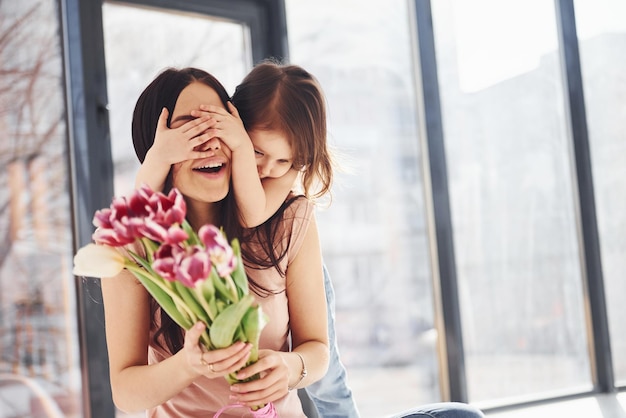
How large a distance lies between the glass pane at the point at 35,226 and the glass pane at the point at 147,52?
0.19m

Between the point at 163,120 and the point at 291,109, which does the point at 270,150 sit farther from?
the point at 163,120

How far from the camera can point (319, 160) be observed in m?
1.42

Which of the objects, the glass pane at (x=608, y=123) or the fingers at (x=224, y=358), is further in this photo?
the glass pane at (x=608, y=123)

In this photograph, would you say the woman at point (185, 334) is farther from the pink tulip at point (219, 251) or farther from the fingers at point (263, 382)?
the pink tulip at point (219, 251)

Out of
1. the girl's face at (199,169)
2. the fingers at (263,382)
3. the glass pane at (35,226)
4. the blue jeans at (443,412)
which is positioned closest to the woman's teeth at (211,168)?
the girl's face at (199,169)

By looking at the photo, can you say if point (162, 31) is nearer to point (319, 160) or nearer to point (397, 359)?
point (319, 160)

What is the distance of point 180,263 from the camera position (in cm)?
81

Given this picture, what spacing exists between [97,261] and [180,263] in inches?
5.0

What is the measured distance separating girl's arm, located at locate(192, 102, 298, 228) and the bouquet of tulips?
0.34 m

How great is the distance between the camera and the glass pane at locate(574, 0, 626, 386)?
3803 mm

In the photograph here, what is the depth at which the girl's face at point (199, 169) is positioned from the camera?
1190mm

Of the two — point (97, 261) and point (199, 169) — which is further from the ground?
point (199, 169)

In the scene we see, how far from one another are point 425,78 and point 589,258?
4.47 feet

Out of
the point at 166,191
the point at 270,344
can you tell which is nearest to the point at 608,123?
the point at 270,344
